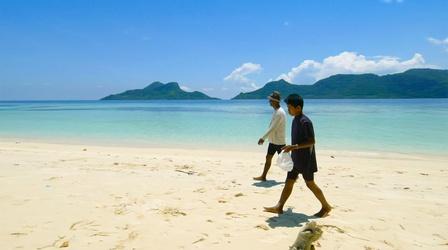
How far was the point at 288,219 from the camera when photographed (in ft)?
16.7

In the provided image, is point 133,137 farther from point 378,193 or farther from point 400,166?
point 378,193

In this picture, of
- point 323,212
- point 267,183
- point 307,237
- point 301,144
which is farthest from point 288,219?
point 267,183

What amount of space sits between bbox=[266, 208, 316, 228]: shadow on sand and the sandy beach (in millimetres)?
14

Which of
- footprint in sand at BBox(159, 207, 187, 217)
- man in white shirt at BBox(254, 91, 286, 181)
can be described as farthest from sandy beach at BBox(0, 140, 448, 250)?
man in white shirt at BBox(254, 91, 286, 181)

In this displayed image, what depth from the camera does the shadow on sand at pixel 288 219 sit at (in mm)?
4867

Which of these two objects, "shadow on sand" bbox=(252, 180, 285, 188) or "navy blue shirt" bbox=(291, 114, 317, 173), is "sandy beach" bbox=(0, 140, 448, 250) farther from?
"navy blue shirt" bbox=(291, 114, 317, 173)

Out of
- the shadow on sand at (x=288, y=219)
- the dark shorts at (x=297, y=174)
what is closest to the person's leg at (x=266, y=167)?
the shadow on sand at (x=288, y=219)

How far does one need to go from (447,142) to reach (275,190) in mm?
14089

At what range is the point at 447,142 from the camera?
17234mm

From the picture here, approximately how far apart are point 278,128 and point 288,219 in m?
2.76

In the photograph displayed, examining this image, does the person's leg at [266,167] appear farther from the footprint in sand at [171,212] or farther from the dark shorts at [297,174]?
the footprint in sand at [171,212]

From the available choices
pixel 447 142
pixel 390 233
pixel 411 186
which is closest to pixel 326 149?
pixel 447 142

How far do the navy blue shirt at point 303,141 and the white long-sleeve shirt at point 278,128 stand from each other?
2407mm

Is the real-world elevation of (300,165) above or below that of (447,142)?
above
